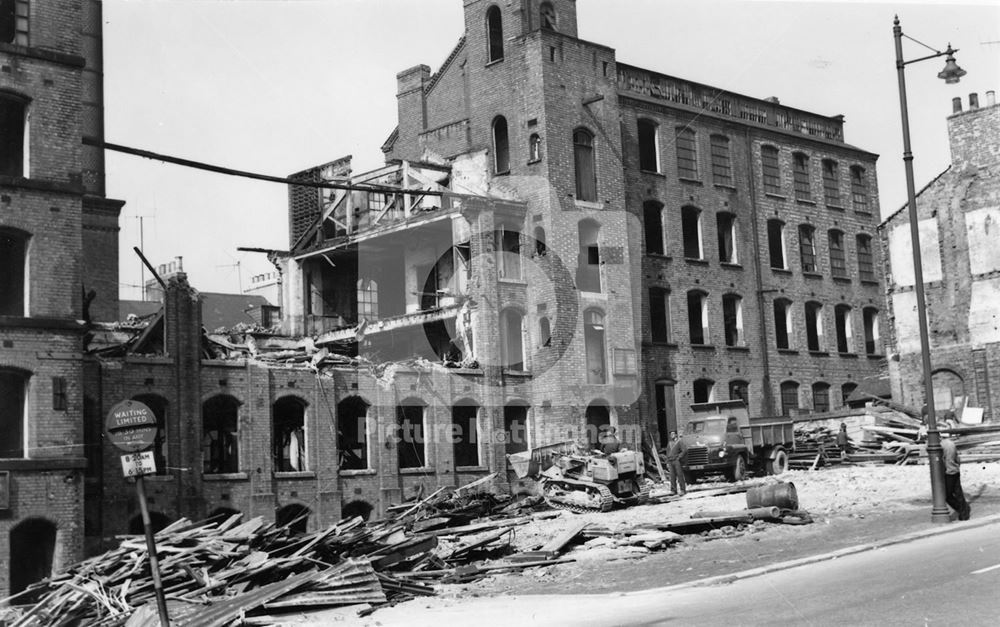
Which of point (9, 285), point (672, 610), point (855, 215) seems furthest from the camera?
point (855, 215)

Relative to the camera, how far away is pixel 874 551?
59.4ft

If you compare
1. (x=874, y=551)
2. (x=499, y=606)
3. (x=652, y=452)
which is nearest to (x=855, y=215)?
(x=652, y=452)

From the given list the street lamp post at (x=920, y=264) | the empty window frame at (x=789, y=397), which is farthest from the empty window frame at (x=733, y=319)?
the street lamp post at (x=920, y=264)

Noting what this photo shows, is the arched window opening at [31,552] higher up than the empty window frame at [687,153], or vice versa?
the empty window frame at [687,153]

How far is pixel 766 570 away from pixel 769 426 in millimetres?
17896

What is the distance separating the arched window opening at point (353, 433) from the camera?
110 ft

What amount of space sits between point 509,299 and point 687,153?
1137 cm

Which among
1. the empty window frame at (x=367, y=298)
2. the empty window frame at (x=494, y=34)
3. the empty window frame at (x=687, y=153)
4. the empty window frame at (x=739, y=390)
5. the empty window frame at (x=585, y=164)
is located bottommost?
the empty window frame at (x=739, y=390)

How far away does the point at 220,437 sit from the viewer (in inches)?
1235

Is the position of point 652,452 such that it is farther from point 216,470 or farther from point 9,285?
point 9,285

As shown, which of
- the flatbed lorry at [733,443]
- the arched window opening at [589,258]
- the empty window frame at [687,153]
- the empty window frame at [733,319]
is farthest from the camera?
the empty window frame at [733,319]

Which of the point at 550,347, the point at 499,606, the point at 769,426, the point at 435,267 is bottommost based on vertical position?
the point at 499,606

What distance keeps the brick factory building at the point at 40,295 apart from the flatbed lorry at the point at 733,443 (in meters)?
16.5

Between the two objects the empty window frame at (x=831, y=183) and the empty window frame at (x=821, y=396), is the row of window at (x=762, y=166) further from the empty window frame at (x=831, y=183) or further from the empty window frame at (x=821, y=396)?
the empty window frame at (x=821, y=396)
